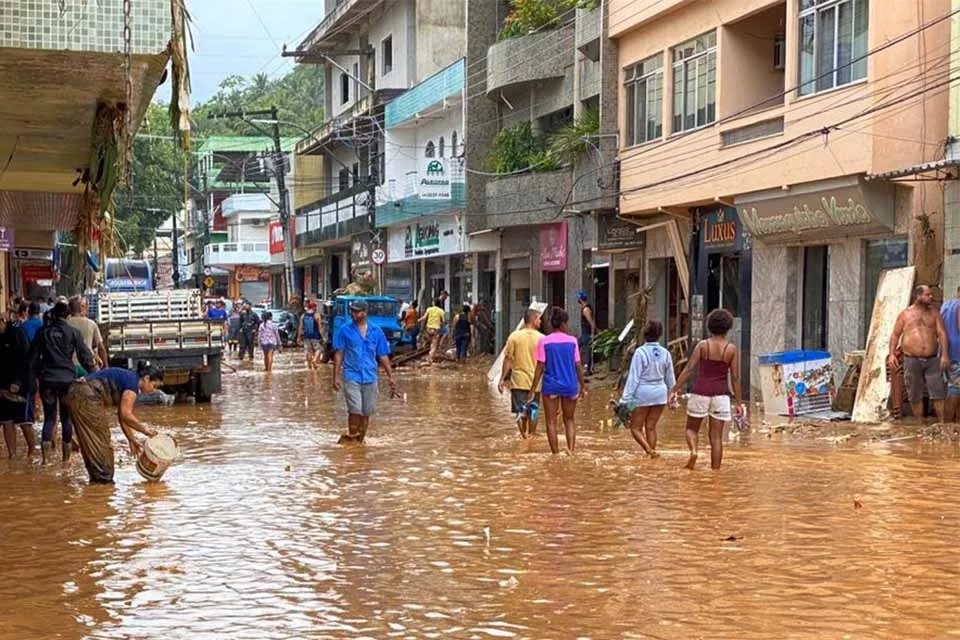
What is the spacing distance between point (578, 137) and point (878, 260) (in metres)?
11.0

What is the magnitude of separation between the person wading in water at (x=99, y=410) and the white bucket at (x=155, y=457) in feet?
0.75

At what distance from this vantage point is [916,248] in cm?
1870

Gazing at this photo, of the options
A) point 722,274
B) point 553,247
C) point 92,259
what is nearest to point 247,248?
point 553,247

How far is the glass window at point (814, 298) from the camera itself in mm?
22094

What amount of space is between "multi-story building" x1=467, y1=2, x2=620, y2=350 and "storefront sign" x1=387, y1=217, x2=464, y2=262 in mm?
1618

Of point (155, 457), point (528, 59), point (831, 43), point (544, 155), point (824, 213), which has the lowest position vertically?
point (155, 457)

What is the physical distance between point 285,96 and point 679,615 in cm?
10601

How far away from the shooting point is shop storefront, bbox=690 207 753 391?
24.2 m

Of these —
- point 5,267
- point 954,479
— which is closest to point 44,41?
point 954,479

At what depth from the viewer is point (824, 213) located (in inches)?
814

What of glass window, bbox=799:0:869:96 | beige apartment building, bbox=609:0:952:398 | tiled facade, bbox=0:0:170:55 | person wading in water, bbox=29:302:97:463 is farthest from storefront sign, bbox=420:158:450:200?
tiled facade, bbox=0:0:170:55

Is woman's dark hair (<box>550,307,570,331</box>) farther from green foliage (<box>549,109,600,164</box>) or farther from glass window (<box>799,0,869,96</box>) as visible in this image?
green foliage (<box>549,109,600,164</box>)

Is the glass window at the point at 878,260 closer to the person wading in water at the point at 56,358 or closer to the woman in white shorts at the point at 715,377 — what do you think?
the woman in white shorts at the point at 715,377

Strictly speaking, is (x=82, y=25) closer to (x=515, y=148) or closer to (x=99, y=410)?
(x=99, y=410)
